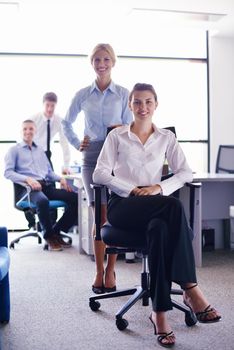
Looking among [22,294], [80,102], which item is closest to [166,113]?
[80,102]

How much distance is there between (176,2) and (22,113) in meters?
2.30

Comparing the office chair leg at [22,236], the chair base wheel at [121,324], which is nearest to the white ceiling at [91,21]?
the office chair leg at [22,236]

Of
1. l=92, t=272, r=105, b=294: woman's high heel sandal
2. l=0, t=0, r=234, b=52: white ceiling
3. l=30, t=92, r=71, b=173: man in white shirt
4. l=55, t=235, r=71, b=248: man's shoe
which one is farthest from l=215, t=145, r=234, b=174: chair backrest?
l=92, t=272, r=105, b=294: woman's high heel sandal

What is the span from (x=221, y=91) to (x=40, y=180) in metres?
3.12

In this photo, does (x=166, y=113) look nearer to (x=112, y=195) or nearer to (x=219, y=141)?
(x=219, y=141)

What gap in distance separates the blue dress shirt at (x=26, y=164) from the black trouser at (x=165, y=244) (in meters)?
2.41

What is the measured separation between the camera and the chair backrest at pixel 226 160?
486cm

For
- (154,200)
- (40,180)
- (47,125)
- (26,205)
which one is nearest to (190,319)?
(154,200)

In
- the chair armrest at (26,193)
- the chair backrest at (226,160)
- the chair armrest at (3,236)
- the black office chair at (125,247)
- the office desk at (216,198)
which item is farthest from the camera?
the chair backrest at (226,160)

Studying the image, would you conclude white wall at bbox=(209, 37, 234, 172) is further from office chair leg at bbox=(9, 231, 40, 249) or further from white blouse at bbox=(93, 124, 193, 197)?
white blouse at bbox=(93, 124, 193, 197)

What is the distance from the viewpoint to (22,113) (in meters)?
5.85

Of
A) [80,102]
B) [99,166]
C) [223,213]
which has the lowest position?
[223,213]

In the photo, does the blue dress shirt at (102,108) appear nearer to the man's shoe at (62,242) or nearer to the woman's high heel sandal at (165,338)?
the woman's high heel sandal at (165,338)

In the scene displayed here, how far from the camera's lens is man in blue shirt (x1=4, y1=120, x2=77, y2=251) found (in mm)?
4418
